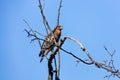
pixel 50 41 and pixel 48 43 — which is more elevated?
pixel 48 43

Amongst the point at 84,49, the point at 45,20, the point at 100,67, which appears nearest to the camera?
the point at 100,67

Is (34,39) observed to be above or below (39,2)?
below

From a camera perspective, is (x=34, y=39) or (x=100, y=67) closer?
(x=100, y=67)

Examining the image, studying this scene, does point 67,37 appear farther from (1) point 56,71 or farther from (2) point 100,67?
(2) point 100,67

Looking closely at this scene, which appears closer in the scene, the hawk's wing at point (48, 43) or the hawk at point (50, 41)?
the hawk at point (50, 41)

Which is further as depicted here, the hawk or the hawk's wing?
the hawk's wing

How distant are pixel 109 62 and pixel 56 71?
607 mm

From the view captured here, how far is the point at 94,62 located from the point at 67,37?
87 cm

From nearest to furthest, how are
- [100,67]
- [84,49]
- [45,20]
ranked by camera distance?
[100,67] < [84,49] < [45,20]

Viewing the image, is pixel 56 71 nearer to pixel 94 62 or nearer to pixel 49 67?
pixel 49 67

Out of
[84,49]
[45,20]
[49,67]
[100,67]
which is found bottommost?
[100,67]

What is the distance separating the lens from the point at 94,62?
10.9 ft

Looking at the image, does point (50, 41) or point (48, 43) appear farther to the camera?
point (48, 43)

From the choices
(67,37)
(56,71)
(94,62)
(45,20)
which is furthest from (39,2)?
(94,62)
